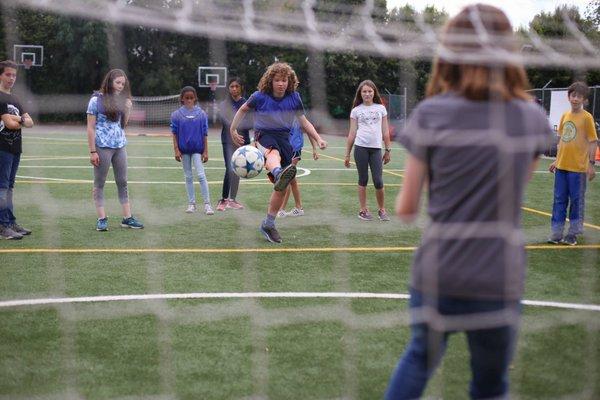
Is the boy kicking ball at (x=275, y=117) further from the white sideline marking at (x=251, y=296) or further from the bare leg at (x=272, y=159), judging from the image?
the white sideline marking at (x=251, y=296)

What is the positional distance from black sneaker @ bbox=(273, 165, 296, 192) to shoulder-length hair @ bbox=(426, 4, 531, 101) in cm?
442

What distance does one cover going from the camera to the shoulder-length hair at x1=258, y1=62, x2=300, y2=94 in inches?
285

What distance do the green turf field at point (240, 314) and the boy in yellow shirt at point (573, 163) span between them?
0.25 metres

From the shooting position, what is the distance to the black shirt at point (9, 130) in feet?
23.1

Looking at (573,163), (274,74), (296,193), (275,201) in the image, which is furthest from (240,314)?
(296,193)

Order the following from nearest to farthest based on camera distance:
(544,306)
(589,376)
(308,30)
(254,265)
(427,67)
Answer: (589,376) → (308,30) → (544,306) → (254,265) → (427,67)

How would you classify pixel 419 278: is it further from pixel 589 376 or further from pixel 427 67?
pixel 427 67

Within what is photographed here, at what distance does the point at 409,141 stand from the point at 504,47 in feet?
1.70

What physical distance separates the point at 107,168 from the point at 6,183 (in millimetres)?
1032

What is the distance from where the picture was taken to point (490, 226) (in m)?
2.54

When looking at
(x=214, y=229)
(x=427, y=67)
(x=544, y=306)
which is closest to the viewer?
(x=544, y=306)

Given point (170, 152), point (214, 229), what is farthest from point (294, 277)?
point (170, 152)

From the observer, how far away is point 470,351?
2.70 m

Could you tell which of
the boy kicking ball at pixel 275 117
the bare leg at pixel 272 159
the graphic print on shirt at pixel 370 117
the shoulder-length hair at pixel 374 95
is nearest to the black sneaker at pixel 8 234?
the boy kicking ball at pixel 275 117
